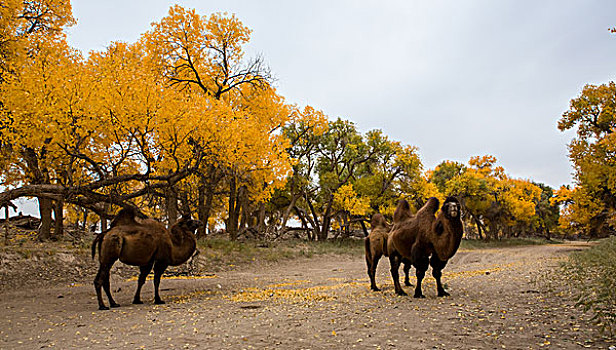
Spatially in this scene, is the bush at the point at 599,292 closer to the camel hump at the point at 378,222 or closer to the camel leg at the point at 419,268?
the camel leg at the point at 419,268

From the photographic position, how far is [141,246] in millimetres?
7938

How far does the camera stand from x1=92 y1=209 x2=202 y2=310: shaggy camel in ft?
24.9

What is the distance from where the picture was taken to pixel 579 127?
2400 centimetres

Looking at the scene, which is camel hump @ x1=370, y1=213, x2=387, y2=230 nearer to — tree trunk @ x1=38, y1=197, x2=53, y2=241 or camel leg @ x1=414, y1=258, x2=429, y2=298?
camel leg @ x1=414, y1=258, x2=429, y2=298

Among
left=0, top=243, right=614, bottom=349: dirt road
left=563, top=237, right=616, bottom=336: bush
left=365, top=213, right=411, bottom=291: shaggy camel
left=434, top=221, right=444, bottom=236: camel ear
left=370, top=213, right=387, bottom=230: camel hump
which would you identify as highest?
left=370, top=213, right=387, bottom=230: camel hump

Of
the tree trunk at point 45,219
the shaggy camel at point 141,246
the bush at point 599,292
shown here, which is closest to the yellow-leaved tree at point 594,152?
the bush at point 599,292

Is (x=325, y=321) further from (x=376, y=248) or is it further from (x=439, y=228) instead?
(x=376, y=248)

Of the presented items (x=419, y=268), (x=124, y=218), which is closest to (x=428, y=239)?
(x=419, y=268)

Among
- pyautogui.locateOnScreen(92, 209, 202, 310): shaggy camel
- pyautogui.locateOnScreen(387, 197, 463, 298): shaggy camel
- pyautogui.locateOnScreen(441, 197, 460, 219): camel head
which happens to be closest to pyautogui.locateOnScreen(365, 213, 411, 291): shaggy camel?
pyautogui.locateOnScreen(387, 197, 463, 298): shaggy camel

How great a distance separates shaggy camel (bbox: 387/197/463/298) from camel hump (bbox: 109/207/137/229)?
5.87m

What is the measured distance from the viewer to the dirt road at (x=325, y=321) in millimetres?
4566

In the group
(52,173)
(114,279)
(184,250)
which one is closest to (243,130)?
(184,250)

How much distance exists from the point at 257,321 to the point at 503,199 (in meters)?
Result: 41.2

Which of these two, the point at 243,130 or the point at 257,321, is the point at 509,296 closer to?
the point at 257,321
